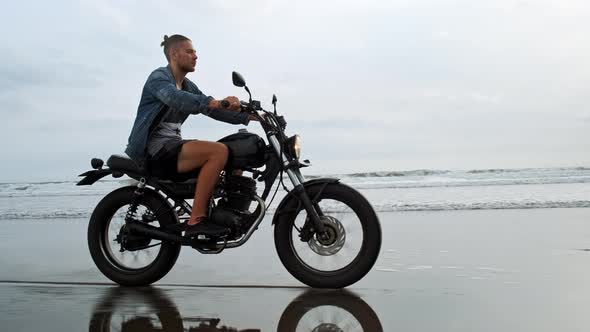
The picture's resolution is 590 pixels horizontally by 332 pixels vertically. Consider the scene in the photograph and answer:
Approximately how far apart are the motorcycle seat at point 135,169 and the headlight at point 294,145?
2.36 ft

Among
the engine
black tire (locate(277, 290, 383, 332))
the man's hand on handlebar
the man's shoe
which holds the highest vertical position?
the man's hand on handlebar

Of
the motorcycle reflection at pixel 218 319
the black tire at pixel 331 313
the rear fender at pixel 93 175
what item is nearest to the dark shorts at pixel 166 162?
the rear fender at pixel 93 175

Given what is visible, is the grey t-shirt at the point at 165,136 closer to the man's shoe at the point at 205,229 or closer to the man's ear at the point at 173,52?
the man's ear at the point at 173,52

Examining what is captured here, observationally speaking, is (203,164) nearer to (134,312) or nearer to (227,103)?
(227,103)

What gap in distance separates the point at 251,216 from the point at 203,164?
502mm

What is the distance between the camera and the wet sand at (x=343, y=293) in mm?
3199

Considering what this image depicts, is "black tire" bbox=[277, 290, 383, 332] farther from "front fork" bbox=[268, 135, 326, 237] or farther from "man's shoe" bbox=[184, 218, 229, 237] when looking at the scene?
"man's shoe" bbox=[184, 218, 229, 237]

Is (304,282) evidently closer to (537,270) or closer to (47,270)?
(537,270)

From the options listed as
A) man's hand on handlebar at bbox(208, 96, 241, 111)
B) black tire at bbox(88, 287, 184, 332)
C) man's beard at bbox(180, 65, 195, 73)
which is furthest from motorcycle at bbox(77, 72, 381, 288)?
man's beard at bbox(180, 65, 195, 73)

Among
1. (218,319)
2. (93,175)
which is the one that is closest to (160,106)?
(93,175)

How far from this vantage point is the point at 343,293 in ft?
12.9

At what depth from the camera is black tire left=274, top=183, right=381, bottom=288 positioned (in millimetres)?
3996

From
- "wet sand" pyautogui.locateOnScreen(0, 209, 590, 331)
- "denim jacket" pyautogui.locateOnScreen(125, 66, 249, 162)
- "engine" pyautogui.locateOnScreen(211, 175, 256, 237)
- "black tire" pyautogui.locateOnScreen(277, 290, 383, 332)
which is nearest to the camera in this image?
"black tire" pyautogui.locateOnScreen(277, 290, 383, 332)

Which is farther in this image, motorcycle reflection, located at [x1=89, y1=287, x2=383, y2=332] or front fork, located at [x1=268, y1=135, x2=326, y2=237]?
front fork, located at [x1=268, y1=135, x2=326, y2=237]
